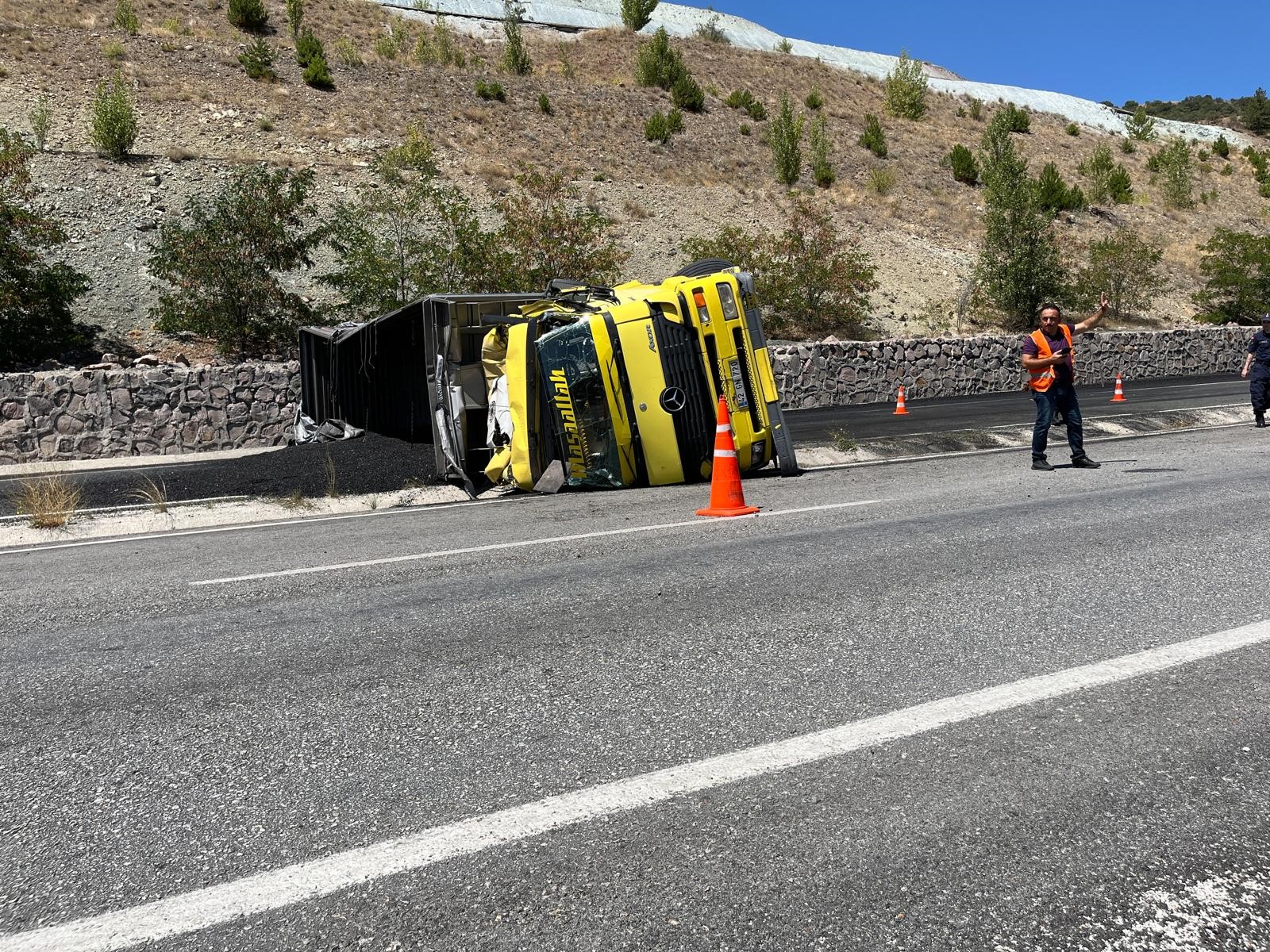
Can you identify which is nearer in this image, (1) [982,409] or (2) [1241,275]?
(1) [982,409]

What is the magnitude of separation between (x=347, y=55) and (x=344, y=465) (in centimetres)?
3646

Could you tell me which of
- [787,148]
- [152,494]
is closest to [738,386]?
[152,494]

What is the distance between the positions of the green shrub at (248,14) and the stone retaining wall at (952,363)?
33.8 m

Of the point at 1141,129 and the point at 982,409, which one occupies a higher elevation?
the point at 1141,129

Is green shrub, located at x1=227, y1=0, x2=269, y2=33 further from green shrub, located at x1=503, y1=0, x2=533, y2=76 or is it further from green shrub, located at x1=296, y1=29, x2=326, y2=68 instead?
green shrub, located at x1=503, y1=0, x2=533, y2=76

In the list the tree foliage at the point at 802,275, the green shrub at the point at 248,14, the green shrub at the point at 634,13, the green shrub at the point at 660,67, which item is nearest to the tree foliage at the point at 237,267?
the tree foliage at the point at 802,275

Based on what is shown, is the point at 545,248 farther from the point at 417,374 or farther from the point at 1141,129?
the point at 1141,129

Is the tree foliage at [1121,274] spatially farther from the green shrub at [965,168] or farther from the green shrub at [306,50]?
the green shrub at [306,50]

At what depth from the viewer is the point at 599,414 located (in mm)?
10492

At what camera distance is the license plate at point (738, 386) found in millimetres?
10742

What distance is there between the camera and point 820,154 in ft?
138

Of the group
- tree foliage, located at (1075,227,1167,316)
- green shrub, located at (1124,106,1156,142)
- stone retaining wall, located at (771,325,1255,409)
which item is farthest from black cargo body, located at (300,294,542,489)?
green shrub, located at (1124,106,1156,142)

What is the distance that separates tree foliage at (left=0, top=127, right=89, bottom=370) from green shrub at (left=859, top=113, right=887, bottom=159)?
35.9 meters

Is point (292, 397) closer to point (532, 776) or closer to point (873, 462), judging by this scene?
point (873, 462)
